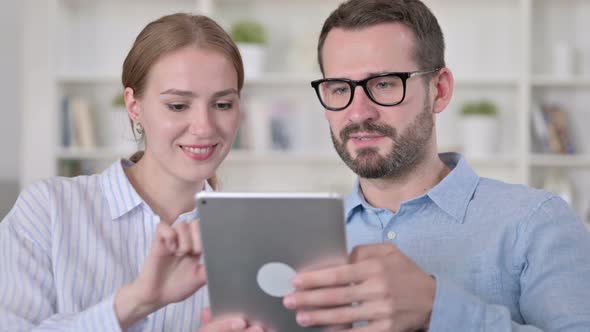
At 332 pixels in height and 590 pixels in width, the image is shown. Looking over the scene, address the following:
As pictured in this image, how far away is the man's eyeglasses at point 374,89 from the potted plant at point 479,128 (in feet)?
8.26

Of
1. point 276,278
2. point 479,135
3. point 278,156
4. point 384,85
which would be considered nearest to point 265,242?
point 276,278

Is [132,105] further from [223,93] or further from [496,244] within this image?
[496,244]

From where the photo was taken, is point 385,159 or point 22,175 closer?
point 385,159

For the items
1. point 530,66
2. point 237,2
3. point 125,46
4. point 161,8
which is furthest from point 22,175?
point 530,66

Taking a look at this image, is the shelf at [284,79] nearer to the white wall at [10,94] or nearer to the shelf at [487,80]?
the shelf at [487,80]

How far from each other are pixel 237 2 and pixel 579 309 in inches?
129

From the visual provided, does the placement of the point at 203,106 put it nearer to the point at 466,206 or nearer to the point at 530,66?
the point at 466,206

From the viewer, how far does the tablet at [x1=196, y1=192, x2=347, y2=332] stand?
1.12 meters

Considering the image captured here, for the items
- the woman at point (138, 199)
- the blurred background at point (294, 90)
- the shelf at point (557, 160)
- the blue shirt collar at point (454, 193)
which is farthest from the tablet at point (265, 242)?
the shelf at point (557, 160)

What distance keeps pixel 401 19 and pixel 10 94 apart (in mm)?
2704

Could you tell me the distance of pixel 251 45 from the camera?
419cm

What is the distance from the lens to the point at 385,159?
1.70 metres

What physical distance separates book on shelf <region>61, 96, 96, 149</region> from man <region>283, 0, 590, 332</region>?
2.74 metres

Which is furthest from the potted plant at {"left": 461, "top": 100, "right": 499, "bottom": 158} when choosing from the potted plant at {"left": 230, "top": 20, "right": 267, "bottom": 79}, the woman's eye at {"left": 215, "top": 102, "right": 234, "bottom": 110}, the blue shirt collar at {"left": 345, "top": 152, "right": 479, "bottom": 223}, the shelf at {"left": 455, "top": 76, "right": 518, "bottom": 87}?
the woman's eye at {"left": 215, "top": 102, "right": 234, "bottom": 110}
